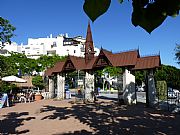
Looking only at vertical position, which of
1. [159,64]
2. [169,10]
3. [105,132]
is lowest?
[105,132]

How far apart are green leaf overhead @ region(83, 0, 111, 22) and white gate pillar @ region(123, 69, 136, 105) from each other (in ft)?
75.7

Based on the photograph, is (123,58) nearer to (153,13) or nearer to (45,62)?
(153,13)

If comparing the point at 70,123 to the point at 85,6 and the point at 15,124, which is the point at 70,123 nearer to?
the point at 15,124

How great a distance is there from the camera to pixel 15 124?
14852 millimetres

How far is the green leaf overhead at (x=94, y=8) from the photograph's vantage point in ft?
3.73

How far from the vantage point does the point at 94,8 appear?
44.8 inches

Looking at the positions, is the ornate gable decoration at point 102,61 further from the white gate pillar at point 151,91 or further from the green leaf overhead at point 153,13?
the green leaf overhead at point 153,13

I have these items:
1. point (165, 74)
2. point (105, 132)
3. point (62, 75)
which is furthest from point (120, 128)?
point (165, 74)

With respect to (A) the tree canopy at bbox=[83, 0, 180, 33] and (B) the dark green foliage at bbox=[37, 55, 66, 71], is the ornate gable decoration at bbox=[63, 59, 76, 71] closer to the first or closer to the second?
(A) the tree canopy at bbox=[83, 0, 180, 33]

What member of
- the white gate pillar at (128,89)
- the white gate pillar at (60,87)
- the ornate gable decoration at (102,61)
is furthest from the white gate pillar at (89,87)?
the white gate pillar at (60,87)

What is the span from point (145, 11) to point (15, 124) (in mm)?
14573

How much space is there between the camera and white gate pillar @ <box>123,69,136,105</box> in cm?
2397

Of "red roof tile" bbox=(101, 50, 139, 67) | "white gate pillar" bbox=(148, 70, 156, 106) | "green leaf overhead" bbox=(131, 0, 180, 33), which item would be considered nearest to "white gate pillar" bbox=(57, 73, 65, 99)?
"red roof tile" bbox=(101, 50, 139, 67)

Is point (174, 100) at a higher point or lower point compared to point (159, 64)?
lower
